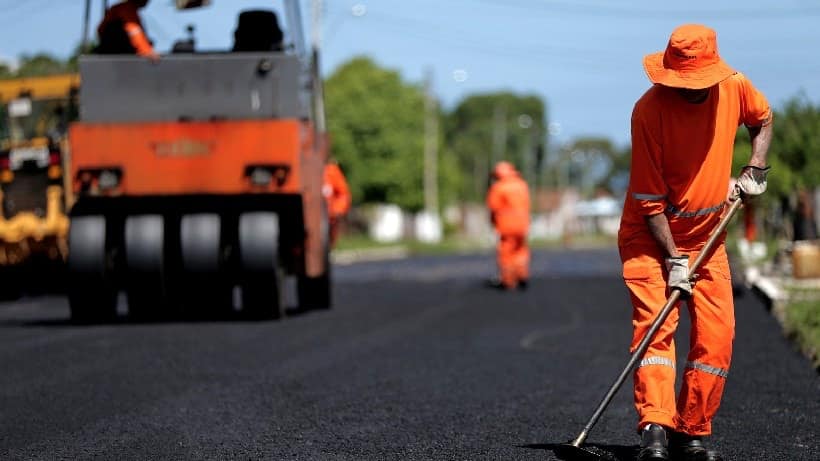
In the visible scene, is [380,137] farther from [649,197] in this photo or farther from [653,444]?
[653,444]

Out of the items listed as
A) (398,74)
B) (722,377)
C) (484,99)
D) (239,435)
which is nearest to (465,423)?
(239,435)

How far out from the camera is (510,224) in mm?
18578

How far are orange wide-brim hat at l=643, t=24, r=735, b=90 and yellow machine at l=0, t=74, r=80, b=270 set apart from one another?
10775 millimetres

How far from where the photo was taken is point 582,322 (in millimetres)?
12750

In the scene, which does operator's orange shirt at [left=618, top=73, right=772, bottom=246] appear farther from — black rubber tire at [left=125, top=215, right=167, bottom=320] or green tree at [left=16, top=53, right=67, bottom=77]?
green tree at [left=16, top=53, right=67, bottom=77]

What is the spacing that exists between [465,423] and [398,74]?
58.6 meters

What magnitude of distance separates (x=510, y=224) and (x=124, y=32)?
7.45 meters

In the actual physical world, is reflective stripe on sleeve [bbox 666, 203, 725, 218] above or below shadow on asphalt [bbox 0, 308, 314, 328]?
above

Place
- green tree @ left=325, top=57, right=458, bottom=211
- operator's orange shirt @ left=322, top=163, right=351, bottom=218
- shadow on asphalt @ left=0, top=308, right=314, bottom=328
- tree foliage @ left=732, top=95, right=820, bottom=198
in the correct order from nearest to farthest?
shadow on asphalt @ left=0, top=308, right=314, bottom=328, operator's orange shirt @ left=322, top=163, right=351, bottom=218, tree foliage @ left=732, top=95, right=820, bottom=198, green tree @ left=325, top=57, right=458, bottom=211

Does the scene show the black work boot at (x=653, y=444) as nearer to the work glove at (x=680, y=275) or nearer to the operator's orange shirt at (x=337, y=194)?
the work glove at (x=680, y=275)

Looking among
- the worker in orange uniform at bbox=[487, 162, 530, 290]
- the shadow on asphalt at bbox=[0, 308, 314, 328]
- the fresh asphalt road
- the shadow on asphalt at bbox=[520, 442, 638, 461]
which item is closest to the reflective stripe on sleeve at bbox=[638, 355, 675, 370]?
the shadow on asphalt at bbox=[520, 442, 638, 461]

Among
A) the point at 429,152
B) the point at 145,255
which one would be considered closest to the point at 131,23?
the point at 145,255

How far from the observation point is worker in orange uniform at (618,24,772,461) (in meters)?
5.48

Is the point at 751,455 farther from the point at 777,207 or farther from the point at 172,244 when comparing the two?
the point at 777,207
